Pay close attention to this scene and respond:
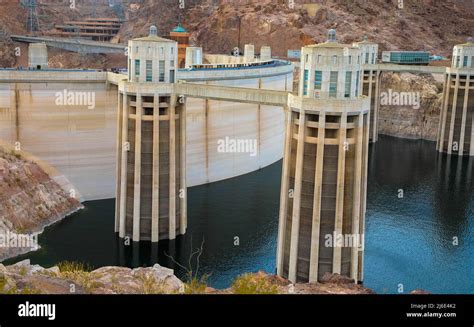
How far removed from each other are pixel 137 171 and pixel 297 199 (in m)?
14.1

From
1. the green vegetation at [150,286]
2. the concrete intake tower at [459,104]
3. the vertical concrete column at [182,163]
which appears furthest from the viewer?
the concrete intake tower at [459,104]

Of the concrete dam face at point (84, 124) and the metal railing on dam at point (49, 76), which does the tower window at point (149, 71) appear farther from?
the metal railing on dam at point (49, 76)

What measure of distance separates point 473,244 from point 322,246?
17481mm

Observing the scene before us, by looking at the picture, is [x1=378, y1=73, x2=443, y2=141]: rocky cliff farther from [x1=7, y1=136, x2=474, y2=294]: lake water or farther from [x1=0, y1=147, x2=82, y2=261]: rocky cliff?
[x1=0, y1=147, x2=82, y2=261]: rocky cliff

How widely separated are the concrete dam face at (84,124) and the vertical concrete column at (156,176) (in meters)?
10.2

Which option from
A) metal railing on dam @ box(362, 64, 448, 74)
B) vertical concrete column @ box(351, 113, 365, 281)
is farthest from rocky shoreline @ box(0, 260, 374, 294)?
metal railing on dam @ box(362, 64, 448, 74)

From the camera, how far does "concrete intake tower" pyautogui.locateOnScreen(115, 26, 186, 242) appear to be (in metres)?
44.0

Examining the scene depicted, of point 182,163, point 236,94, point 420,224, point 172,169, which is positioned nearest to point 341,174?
point 236,94

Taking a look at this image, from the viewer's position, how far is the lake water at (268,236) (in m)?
41.1

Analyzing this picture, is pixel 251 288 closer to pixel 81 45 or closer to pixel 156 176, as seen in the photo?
pixel 156 176

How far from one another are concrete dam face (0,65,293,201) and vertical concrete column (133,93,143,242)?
977 centimetres

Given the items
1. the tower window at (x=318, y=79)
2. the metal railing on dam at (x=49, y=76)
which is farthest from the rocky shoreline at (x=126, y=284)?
the metal railing on dam at (x=49, y=76)

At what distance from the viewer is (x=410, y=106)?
98750 millimetres
